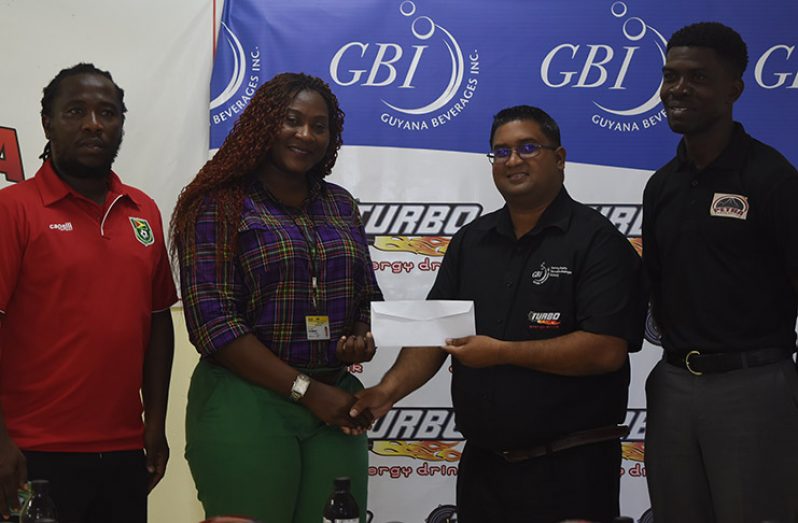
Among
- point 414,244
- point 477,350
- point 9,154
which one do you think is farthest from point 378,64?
point 477,350

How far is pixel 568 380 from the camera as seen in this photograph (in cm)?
261

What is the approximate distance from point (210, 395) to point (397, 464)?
173cm

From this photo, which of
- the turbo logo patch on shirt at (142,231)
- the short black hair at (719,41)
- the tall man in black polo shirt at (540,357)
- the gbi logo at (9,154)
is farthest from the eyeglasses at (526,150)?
the gbi logo at (9,154)

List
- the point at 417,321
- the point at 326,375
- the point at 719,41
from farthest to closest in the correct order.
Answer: the point at 719,41 → the point at 326,375 → the point at 417,321

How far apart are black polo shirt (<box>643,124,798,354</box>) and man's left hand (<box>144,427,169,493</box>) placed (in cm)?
159

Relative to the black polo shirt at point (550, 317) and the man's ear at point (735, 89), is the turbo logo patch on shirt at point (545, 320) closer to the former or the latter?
the black polo shirt at point (550, 317)

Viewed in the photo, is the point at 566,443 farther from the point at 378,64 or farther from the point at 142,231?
the point at 378,64

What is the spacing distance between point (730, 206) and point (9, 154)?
312 cm

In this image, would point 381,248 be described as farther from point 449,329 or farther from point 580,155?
point 449,329

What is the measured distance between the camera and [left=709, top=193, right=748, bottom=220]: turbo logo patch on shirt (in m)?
2.61

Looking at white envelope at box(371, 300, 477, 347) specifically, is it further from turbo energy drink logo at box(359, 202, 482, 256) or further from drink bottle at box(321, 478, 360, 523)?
turbo energy drink logo at box(359, 202, 482, 256)

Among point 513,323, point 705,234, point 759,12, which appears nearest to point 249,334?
point 513,323

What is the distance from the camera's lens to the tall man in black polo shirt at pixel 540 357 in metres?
2.56

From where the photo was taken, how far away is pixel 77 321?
2523 mm
